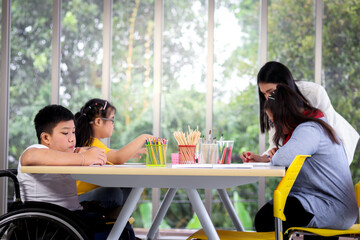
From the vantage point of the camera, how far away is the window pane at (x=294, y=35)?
13.0 ft

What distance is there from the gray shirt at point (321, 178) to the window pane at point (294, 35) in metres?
1.84

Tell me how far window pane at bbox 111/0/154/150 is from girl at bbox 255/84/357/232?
197 centimetres

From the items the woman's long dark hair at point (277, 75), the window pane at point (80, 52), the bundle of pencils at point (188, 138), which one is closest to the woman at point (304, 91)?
the woman's long dark hair at point (277, 75)

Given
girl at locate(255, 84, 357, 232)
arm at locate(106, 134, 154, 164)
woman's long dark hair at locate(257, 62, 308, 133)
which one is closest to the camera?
girl at locate(255, 84, 357, 232)

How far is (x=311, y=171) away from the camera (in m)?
2.19

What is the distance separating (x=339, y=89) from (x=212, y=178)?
8.20 ft

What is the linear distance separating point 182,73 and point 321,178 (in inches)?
85.2

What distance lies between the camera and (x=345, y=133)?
298 cm

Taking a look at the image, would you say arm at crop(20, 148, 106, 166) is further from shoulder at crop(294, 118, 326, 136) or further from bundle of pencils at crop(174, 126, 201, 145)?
shoulder at crop(294, 118, 326, 136)

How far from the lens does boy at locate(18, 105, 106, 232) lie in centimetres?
186

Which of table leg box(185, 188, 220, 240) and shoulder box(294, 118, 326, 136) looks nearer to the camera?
table leg box(185, 188, 220, 240)

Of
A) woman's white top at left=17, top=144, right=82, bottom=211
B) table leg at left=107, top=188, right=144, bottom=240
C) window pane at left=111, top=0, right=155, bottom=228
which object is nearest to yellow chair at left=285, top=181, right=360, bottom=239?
table leg at left=107, top=188, right=144, bottom=240

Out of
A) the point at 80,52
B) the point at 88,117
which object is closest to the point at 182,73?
the point at 80,52

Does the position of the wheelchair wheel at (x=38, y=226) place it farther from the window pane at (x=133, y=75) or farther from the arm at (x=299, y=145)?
the window pane at (x=133, y=75)
